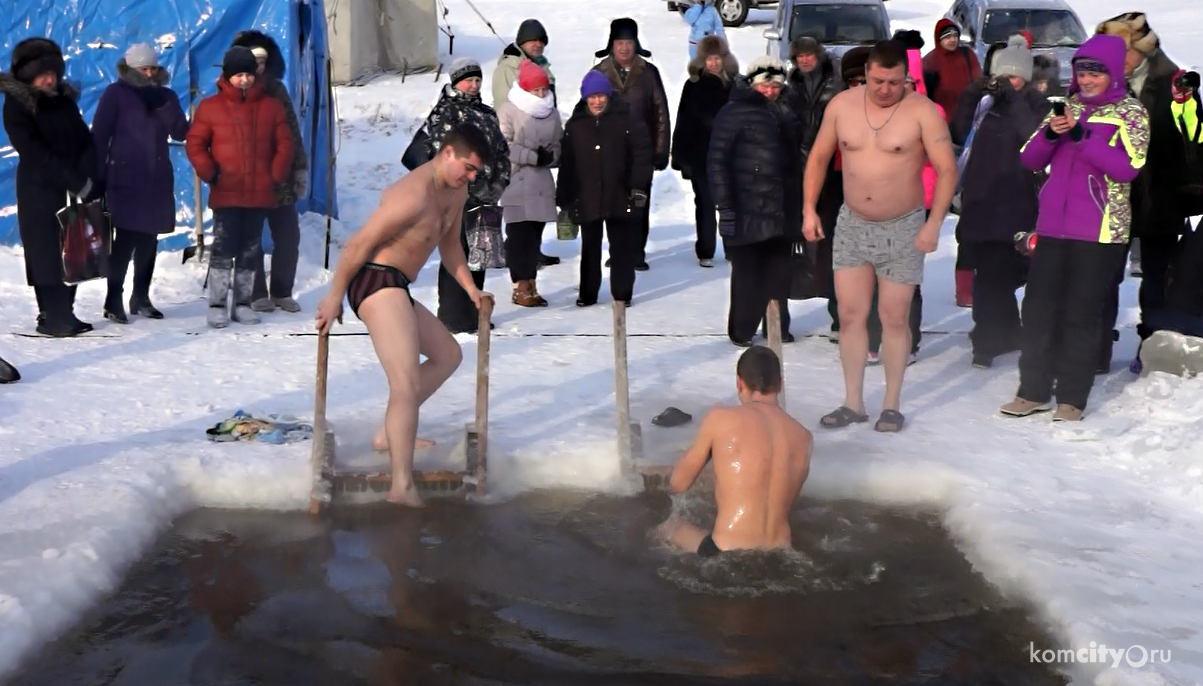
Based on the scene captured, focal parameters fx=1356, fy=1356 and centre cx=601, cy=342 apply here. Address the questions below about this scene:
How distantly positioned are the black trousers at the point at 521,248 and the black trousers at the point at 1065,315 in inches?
156

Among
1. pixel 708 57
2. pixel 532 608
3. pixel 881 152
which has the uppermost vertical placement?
pixel 708 57

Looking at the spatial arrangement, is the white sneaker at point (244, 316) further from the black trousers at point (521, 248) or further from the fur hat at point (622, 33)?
the fur hat at point (622, 33)

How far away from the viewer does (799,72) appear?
9320 millimetres

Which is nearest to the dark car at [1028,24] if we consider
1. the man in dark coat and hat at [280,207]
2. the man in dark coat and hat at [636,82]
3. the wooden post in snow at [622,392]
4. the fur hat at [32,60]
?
the man in dark coat and hat at [636,82]

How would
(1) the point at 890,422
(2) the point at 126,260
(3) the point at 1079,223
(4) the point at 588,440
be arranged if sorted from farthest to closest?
(2) the point at 126,260
(1) the point at 890,422
(3) the point at 1079,223
(4) the point at 588,440

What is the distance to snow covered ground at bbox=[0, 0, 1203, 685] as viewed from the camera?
5.16 meters

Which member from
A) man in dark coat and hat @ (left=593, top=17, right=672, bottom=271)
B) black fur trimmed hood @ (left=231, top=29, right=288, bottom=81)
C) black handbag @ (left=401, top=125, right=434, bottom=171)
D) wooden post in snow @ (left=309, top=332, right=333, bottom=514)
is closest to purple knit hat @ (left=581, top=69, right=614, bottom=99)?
man in dark coat and hat @ (left=593, top=17, right=672, bottom=271)

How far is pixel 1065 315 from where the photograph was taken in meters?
7.19

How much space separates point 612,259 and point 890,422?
3409mm

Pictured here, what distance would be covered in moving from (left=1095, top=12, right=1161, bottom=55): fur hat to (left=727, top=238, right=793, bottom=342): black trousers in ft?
7.36

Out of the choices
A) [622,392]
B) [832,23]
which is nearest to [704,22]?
[832,23]

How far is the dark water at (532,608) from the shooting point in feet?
15.1

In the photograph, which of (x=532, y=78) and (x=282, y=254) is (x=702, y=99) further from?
(x=282, y=254)

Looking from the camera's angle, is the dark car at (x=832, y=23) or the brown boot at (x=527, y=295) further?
the dark car at (x=832, y=23)
